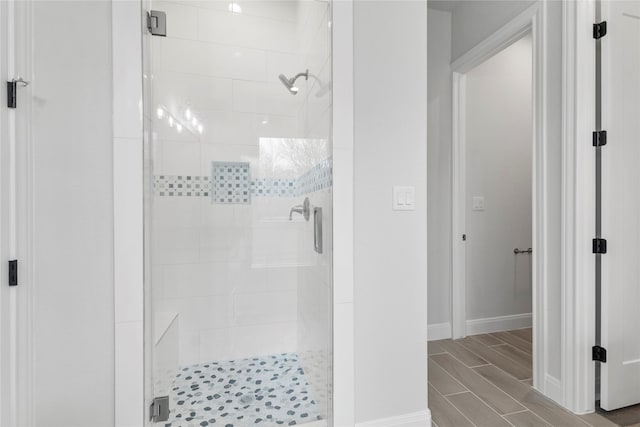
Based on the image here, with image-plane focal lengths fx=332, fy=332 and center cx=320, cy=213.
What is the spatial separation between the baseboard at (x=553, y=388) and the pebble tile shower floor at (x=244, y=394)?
139cm

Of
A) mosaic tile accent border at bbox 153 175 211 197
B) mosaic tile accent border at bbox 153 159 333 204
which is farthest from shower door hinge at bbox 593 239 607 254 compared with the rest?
mosaic tile accent border at bbox 153 175 211 197

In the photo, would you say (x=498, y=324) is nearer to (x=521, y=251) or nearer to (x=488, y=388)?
(x=521, y=251)

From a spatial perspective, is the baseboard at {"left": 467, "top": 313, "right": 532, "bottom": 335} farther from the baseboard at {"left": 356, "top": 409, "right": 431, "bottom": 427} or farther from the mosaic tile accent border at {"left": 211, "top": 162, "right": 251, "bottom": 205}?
the mosaic tile accent border at {"left": 211, "top": 162, "right": 251, "bottom": 205}

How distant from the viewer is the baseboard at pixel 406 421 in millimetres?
1567

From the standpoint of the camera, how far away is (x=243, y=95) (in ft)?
6.66

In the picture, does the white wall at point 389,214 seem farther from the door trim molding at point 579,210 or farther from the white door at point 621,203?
the white door at point 621,203

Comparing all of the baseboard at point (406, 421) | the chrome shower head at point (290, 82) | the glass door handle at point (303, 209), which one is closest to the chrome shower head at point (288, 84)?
the chrome shower head at point (290, 82)

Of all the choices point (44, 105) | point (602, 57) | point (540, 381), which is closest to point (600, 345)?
point (540, 381)

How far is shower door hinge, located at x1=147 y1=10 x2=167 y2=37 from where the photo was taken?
1403 mm

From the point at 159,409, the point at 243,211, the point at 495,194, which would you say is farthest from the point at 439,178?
the point at 159,409

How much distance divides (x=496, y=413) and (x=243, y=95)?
91.9 inches

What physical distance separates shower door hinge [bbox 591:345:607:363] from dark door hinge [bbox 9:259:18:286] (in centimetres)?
263

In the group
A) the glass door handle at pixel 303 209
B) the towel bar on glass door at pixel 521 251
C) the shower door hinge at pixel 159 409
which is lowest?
the shower door hinge at pixel 159 409

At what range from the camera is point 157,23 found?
1471 mm
